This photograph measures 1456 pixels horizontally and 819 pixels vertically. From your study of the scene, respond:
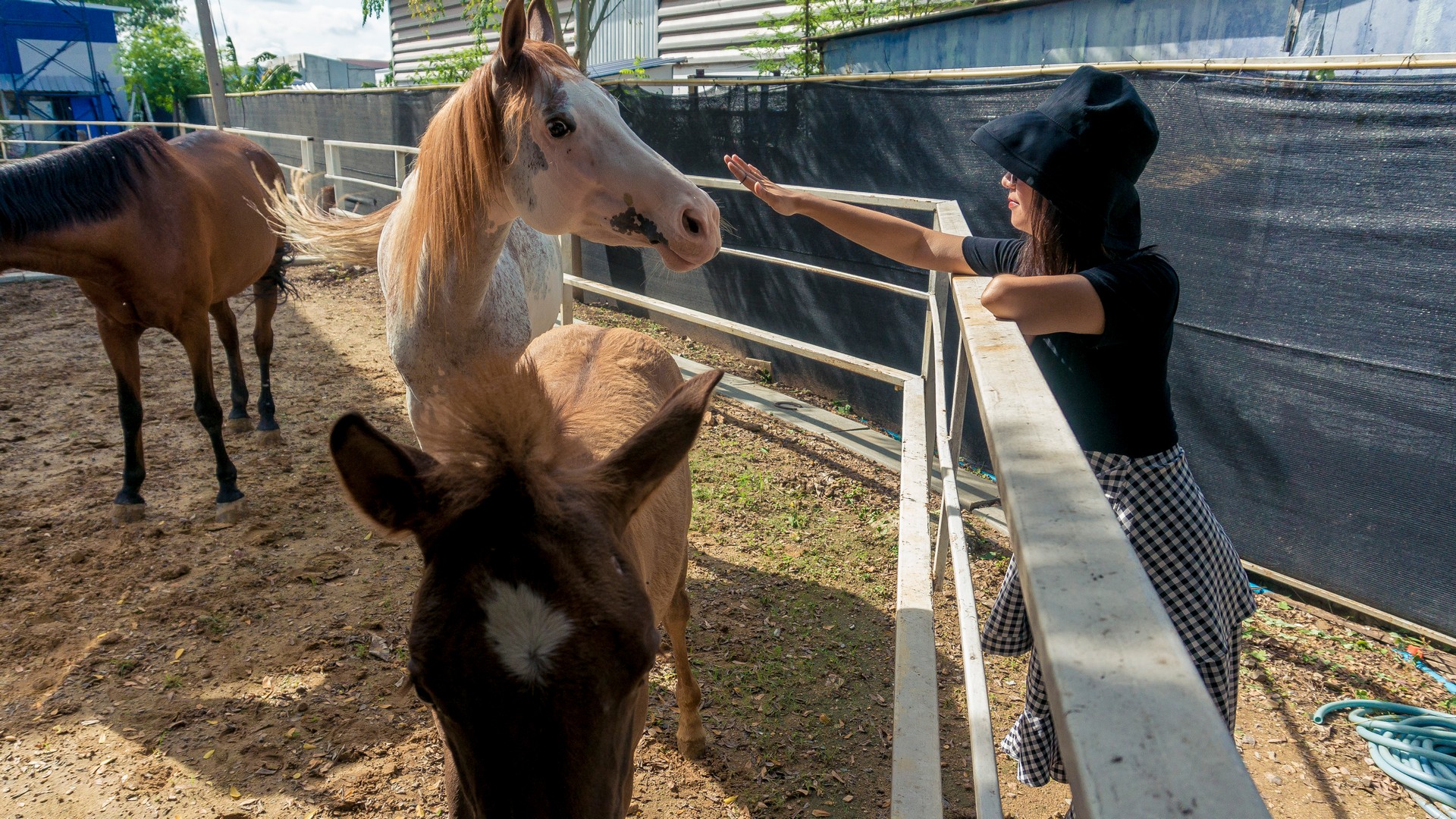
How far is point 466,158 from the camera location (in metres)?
2.73

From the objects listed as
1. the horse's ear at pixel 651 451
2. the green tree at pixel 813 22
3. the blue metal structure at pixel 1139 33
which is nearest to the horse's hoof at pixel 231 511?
the horse's ear at pixel 651 451

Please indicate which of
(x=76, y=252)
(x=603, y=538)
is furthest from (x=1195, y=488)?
(x=76, y=252)

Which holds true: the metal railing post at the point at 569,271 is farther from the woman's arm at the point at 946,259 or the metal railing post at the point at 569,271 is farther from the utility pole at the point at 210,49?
the utility pole at the point at 210,49

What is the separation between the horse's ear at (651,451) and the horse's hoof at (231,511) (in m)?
4.01

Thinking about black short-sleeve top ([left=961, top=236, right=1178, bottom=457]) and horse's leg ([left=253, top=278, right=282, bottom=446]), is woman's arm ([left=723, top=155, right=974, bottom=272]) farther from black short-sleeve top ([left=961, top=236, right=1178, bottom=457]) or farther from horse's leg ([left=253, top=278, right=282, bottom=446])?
horse's leg ([left=253, top=278, right=282, bottom=446])

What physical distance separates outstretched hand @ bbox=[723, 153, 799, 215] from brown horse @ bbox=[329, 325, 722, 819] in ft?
4.64

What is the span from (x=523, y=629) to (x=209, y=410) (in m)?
4.45

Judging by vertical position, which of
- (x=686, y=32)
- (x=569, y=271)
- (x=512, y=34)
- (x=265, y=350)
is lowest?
(x=265, y=350)

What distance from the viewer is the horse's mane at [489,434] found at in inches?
58.9

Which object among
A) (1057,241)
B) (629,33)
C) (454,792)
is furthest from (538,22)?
(629,33)

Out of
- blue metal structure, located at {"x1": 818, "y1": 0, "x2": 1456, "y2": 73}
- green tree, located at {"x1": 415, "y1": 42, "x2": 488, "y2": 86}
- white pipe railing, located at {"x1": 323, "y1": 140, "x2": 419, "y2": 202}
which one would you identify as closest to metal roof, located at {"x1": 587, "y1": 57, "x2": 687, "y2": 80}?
green tree, located at {"x1": 415, "y1": 42, "x2": 488, "y2": 86}

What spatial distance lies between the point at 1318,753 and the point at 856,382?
3866 mm

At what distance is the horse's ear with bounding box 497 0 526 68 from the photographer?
2510 mm

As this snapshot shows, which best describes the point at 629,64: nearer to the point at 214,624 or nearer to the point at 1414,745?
the point at 214,624
